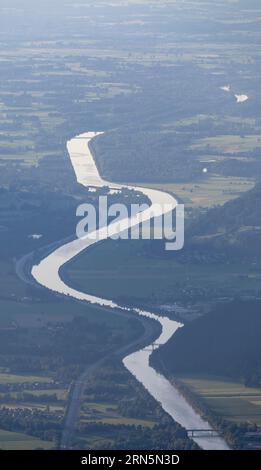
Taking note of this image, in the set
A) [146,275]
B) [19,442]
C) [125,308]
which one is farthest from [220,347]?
[146,275]

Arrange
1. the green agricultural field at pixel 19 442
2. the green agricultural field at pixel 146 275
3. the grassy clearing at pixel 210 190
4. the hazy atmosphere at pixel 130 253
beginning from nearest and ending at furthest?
the green agricultural field at pixel 19 442
the hazy atmosphere at pixel 130 253
the green agricultural field at pixel 146 275
the grassy clearing at pixel 210 190

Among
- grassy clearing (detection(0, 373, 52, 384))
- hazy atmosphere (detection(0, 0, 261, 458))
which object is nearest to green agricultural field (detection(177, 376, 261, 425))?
hazy atmosphere (detection(0, 0, 261, 458))

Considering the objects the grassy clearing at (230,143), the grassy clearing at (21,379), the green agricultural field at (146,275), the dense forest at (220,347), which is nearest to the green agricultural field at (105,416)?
the grassy clearing at (21,379)

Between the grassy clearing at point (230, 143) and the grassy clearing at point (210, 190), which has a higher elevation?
the grassy clearing at point (230, 143)

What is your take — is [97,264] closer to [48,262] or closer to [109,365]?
[48,262]

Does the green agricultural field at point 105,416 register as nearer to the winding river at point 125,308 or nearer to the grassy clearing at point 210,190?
the winding river at point 125,308

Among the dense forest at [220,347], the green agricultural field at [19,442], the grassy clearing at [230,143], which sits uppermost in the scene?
the grassy clearing at [230,143]

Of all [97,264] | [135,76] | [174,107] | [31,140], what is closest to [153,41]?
[135,76]
